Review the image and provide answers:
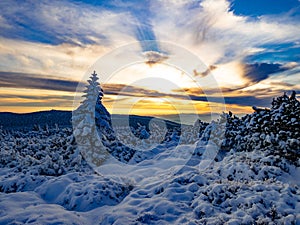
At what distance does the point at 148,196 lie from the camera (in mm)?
10367

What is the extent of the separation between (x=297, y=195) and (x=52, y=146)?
2020cm

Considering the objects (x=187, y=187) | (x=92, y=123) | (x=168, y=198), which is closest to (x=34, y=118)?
(x=92, y=123)

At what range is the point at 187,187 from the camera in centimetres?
1056

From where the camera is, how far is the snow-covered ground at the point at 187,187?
26.8 ft

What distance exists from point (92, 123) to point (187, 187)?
1223 centimetres

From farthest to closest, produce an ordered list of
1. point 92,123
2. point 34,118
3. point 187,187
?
1. point 34,118
2. point 92,123
3. point 187,187

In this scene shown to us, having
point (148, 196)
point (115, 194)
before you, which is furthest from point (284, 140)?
point (115, 194)

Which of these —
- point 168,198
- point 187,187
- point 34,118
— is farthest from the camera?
point 34,118

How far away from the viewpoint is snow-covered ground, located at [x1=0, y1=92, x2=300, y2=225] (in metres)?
8.17

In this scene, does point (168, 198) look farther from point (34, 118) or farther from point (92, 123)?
point (34, 118)

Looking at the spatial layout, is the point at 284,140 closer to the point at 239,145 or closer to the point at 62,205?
the point at 239,145

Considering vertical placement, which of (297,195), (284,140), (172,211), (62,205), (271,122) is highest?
(271,122)

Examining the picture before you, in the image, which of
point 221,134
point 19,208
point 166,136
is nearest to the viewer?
point 19,208

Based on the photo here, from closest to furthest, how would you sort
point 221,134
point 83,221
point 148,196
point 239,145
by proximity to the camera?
point 83,221 → point 148,196 → point 239,145 → point 221,134
